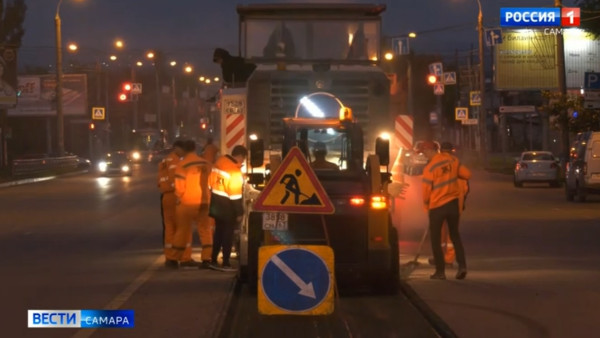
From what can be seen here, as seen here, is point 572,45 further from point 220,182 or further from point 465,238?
point 220,182

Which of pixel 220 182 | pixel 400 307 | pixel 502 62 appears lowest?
pixel 400 307

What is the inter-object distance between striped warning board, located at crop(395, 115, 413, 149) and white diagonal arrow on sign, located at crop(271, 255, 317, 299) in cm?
929

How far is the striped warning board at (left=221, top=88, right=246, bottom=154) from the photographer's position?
760 inches

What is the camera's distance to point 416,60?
92.9 m

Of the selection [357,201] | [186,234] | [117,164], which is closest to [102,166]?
[117,164]


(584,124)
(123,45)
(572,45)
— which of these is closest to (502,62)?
(572,45)

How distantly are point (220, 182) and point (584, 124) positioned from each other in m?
30.5

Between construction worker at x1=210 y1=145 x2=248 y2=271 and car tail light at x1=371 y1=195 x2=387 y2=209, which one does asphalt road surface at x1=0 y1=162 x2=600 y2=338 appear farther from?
car tail light at x1=371 y1=195 x2=387 y2=209

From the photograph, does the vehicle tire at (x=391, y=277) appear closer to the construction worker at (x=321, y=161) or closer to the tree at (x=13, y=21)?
the construction worker at (x=321, y=161)

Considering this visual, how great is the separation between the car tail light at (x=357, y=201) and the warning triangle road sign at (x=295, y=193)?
209 centimetres

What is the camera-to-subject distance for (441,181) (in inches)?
587

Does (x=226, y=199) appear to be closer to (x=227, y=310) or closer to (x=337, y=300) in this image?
(x=227, y=310)

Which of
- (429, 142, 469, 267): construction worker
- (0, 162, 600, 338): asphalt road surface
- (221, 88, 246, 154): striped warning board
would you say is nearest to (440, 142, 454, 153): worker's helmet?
(429, 142, 469, 267): construction worker

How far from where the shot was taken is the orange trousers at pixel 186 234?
644 inches
